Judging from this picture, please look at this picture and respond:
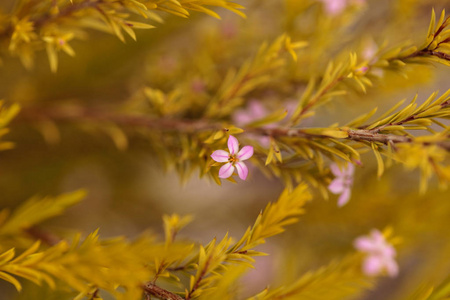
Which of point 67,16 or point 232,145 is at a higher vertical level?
point 67,16

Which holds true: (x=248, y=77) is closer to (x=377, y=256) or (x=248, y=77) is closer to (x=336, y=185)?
(x=336, y=185)

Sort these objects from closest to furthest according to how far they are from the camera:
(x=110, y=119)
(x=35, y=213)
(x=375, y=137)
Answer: (x=375, y=137), (x=35, y=213), (x=110, y=119)

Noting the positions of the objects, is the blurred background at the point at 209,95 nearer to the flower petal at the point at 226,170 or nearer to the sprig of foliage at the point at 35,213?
the sprig of foliage at the point at 35,213

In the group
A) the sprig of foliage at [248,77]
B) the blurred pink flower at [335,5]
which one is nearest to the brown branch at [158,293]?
the sprig of foliage at [248,77]

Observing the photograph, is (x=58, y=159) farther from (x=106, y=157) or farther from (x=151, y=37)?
(x=151, y=37)

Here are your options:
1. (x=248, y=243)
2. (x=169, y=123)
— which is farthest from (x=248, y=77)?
(x=248, y=243)

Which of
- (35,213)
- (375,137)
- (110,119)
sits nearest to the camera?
(375,137)
